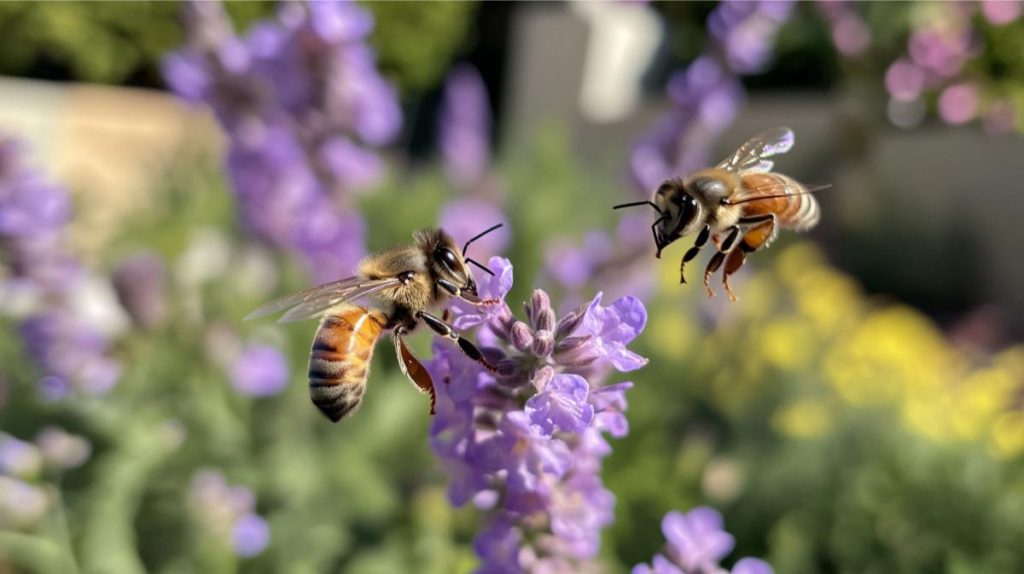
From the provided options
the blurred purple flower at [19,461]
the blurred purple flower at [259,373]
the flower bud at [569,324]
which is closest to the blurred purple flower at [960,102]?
the blurred purple flower at [259,373]

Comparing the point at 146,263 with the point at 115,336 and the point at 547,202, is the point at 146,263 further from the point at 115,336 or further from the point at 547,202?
the point at 547,202

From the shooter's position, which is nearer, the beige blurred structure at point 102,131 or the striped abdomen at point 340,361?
the striped abdomen at point 340,361

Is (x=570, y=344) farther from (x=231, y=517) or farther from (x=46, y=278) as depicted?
(x=46, y=278)

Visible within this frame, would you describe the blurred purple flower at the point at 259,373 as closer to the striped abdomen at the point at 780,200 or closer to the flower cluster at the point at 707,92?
the flower cluster at the point at 707,92

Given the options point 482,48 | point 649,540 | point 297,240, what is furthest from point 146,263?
point 482,48

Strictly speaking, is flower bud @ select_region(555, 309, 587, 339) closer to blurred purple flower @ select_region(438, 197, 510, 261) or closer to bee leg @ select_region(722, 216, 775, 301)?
bee leg @ select_region(722, 216, 775, 301)

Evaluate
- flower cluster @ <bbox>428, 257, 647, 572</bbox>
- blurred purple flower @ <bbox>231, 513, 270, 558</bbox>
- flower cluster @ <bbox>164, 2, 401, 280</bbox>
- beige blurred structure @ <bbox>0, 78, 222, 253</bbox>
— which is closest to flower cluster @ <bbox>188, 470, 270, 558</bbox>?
blurred purple flower @ <bbox>231, 513, 270, 558</bbox>
